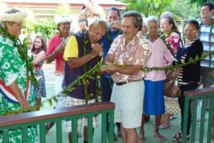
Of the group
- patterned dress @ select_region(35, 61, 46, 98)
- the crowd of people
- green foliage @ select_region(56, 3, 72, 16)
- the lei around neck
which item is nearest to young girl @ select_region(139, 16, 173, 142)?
the crowd of people

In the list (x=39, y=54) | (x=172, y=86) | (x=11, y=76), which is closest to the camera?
(x=11, y=76)

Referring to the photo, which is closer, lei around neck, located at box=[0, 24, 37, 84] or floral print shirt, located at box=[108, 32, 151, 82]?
lei around neck, located at box=[0, 24, 37, 84]

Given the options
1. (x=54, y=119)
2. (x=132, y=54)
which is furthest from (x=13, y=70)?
(x=132, y=54)

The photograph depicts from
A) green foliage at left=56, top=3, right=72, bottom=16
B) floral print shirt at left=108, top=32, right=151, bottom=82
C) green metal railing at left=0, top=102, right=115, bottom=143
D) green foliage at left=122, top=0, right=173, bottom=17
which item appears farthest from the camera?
green foliage at left=122, top=0, right=173, bottom=17

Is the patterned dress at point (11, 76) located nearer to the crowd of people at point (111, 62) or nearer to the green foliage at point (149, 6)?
the crowd of people at point (111, 62)

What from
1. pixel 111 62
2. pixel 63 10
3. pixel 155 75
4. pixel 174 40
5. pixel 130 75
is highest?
pixel 63 10

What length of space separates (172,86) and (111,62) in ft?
3.97

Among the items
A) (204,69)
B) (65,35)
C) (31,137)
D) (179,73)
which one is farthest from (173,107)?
(31,137)

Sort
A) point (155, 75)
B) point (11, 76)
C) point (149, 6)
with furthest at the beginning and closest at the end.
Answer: point (149, 6) → point (155, 75) → point (11, 76)

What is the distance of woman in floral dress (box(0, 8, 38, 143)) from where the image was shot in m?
2.62

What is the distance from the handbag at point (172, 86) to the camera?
397 cm

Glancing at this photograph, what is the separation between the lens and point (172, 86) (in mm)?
4023

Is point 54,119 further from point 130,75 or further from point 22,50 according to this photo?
point 130,75

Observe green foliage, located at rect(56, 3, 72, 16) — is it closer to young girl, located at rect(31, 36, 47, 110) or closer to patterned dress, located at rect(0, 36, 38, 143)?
young girl, located at rect(31, 36, 47, 110)
